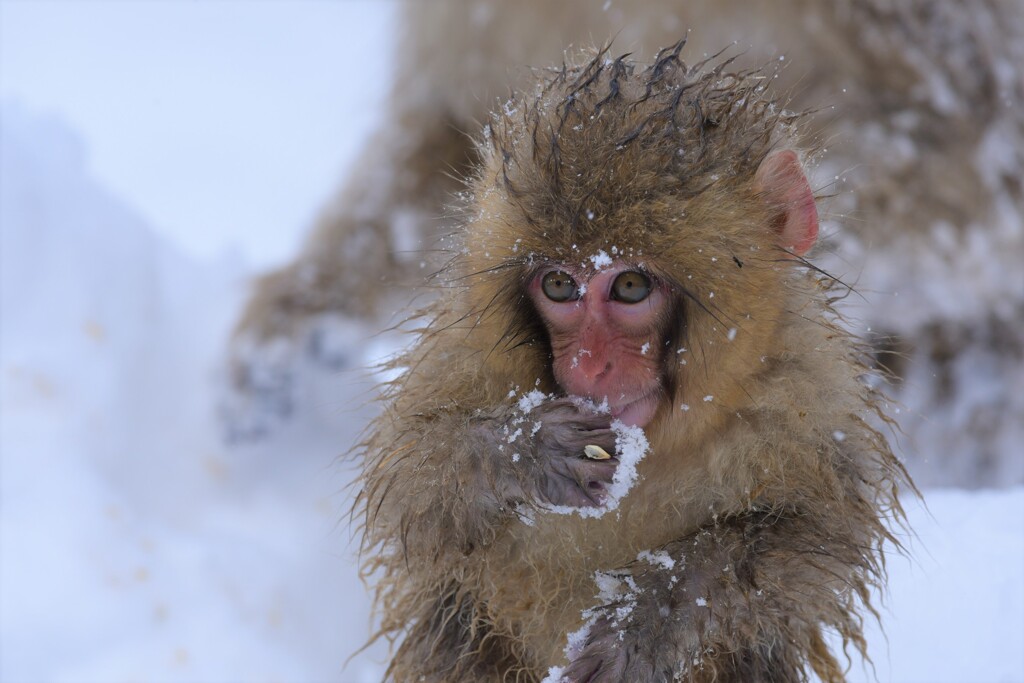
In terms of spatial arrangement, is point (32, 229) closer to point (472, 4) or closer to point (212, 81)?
point (472, 4)

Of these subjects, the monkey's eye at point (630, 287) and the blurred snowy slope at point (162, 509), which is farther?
the blurred snowy slope at point (162, 509)

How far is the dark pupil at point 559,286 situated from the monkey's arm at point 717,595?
25cm

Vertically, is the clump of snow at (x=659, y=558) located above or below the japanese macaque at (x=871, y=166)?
below

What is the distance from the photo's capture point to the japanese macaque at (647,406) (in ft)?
2.82

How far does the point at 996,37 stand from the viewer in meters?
2.44

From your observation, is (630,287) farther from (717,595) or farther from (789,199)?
(717,595)

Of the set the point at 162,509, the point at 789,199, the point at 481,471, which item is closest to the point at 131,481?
the point at 162,509

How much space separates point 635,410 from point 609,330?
0.27 feet

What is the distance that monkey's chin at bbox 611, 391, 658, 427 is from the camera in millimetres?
914

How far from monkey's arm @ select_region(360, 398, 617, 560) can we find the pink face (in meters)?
0.03

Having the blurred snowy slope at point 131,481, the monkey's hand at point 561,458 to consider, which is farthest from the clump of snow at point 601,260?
the blurred snowy slope at point 131,481

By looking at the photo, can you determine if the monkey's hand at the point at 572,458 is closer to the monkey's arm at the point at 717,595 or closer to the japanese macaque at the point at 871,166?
the monkey's arm at the point at 717,595

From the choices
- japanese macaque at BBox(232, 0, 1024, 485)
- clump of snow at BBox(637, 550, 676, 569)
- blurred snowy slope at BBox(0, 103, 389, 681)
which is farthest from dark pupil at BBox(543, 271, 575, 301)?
japanese macaque at BBox(232, 0, 1024, 485)

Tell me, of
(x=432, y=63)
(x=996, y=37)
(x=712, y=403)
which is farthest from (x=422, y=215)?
(x=712, y=403)
